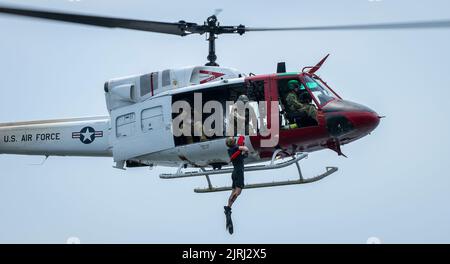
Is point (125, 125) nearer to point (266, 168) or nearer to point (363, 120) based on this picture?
point (266, 168)

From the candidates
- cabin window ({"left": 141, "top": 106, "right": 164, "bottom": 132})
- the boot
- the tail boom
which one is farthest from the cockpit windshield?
the tail boom

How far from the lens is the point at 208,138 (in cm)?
1981

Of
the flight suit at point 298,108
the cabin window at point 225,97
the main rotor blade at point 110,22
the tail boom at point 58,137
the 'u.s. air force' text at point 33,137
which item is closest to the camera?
the main rotor blade at point 110,22

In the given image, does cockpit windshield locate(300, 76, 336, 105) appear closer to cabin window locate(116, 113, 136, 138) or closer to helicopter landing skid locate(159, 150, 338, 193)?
helicopter landing skid locate(159, 150, 338, 193)

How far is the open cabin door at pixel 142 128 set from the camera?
20.2 metres

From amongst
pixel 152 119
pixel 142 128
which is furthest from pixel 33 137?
pixel 152 119

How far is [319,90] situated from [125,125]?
358cm

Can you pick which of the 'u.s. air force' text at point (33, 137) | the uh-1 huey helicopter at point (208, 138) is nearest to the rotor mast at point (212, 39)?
the uh-1 huey helicopter at point (208, 138)

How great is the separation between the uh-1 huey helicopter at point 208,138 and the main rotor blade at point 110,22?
2 cm

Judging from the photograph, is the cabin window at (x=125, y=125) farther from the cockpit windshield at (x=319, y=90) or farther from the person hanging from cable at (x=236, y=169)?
the cockpit windshield at (x=319, y=90)

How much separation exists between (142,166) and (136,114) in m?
1.07

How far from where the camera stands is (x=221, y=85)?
19766 millimetres

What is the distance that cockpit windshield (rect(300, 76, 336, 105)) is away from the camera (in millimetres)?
19500
